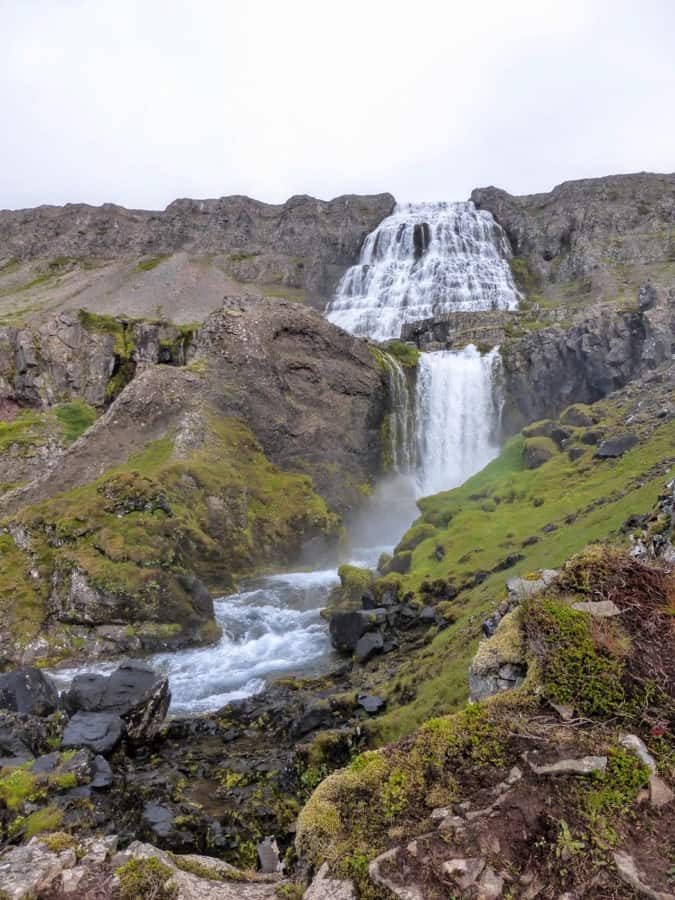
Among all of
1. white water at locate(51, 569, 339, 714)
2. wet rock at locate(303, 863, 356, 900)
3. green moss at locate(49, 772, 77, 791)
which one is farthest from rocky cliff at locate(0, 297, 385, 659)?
wet rock at locate(303, 863, 356, 900)

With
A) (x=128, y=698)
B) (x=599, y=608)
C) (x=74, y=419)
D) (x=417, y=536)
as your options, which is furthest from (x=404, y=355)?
(x=599, y=608)

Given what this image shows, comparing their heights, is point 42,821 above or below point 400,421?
below

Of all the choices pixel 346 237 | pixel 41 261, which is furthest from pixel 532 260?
pixel 41 261

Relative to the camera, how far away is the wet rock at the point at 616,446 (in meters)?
22.7

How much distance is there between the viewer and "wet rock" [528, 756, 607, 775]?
4.09 meters

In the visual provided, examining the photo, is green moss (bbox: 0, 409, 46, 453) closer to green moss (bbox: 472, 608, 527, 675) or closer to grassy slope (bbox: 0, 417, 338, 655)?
grassy slope (bbox: 0, 417, 338, 655)

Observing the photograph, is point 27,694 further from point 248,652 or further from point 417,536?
point 417,536

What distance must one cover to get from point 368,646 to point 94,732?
802cm

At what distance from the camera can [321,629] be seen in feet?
69.9

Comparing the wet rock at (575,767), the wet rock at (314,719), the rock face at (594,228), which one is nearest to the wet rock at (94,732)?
the wet rock at (314,719)

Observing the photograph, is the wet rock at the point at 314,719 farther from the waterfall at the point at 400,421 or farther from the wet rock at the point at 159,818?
the waterfall at the point at 400,421

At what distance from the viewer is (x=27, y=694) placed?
14.5 metres

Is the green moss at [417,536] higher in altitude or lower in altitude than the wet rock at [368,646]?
higher

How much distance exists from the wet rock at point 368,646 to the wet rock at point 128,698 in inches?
229
